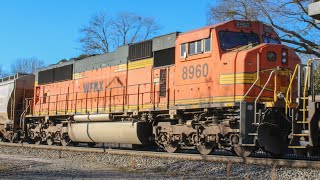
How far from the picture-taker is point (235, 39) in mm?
11922

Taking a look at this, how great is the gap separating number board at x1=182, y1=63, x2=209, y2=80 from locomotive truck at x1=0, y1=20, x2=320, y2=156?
0.03 meters

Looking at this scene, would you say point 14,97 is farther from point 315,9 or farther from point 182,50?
point 315,9

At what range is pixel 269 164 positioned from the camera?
970 centimetres

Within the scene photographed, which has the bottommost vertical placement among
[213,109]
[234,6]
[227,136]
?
[227,136]

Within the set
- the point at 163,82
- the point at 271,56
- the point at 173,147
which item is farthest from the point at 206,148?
the point at 271,56

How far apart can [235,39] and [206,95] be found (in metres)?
1.79

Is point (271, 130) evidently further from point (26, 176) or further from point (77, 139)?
point (77, 139)

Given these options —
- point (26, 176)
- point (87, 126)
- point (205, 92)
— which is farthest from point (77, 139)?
point (26, 176)

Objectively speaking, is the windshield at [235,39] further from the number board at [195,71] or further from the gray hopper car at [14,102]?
the gray hopper car at [14,102]

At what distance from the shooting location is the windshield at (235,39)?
38.2 feet

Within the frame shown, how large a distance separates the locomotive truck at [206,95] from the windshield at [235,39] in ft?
0.09

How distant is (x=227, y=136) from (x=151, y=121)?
3.53 metres

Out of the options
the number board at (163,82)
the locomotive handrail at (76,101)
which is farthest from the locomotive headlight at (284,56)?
the locomotive handrail at (76,101)

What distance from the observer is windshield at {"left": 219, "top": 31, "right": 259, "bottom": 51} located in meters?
11.6
